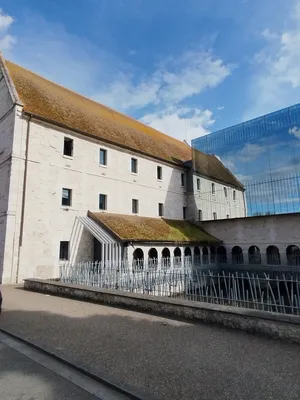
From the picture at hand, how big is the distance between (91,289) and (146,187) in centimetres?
1584

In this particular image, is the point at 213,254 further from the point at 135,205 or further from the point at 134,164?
the point at 134,164

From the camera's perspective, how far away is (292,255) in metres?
21.2

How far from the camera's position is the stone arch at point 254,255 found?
22750 millimetres

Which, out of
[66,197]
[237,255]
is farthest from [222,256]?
[66,197]

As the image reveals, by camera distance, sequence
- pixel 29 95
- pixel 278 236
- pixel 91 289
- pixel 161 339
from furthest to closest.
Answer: pixel 278 236, pixel 29 95, pixel 91 289, pixel 161 339

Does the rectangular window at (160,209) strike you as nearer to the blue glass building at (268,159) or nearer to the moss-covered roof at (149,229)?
Answer: the moss-covered roof at (149,229)

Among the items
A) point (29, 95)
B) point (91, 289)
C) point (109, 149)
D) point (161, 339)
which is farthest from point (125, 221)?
point (161, 339)

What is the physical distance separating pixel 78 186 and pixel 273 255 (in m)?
17.1

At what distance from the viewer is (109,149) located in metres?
22.5

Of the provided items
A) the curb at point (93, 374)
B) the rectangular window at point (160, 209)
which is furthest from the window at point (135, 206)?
the curb at point (93, 374)

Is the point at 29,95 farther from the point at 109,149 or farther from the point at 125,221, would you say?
the point at 125,221

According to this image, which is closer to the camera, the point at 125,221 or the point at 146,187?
the point at 125,221

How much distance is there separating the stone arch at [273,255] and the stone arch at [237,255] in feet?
7.50

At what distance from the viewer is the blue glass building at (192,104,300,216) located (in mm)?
22094
